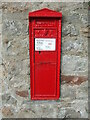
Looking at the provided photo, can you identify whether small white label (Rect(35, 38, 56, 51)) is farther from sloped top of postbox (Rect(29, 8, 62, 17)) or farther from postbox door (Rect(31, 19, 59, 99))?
sloped top of postbox (Rect(29, 8, 62, 17))

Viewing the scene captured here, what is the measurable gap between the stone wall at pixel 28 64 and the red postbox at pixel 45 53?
0.33 feet

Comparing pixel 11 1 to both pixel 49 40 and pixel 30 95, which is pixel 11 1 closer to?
pixel 49 40

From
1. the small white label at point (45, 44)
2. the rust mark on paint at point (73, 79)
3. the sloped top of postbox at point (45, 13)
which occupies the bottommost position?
the rust mark on paint at point (73, 79)

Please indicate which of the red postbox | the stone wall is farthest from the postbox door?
the stone wall

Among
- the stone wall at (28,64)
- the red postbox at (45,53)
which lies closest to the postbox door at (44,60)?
the red postbox at (45,53)

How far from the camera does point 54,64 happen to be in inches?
89.7

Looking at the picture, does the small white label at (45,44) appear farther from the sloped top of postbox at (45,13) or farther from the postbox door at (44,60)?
the sloped top of postbox at (45,13)

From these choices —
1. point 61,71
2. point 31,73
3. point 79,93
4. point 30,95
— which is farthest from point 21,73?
point 79,93

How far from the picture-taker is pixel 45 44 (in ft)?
7.30

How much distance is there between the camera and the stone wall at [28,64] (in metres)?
2.24

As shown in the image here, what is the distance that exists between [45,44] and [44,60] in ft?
0.69

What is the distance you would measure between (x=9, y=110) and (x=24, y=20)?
130 cm

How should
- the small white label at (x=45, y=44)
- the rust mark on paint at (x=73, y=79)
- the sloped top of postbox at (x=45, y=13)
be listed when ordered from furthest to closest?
the rust mark on paint at (x=73, y=79) → the small white label at (x=45, y=44) → the sloped top of postbox at (x=45, y=13)

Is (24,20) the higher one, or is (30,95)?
(24,20)
